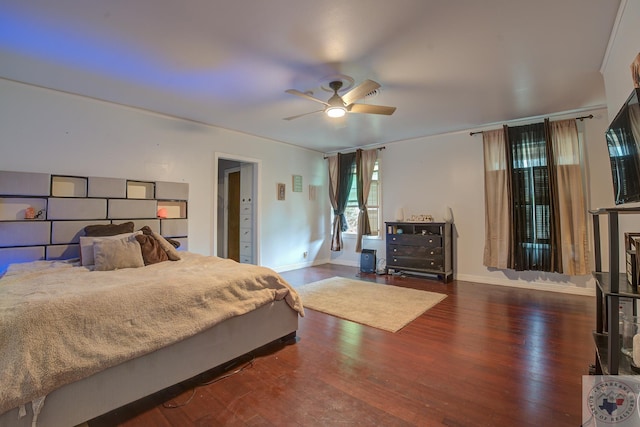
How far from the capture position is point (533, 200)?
431 centimetres

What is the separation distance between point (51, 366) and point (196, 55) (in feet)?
8.29

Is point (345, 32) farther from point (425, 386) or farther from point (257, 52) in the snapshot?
point (425, 386)

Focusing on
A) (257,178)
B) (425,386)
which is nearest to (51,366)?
(425,386)

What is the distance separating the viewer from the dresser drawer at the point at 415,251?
4.93 meters

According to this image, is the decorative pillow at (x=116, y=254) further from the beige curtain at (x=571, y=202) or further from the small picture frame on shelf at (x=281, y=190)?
the beige curtain at (x=571, y=202)

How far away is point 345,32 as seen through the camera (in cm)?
232

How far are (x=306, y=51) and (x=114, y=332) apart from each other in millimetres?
2536

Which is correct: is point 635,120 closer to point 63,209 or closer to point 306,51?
point 306,51

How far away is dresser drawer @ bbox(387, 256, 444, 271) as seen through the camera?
489 cm

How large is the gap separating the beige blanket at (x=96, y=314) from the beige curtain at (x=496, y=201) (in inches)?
149

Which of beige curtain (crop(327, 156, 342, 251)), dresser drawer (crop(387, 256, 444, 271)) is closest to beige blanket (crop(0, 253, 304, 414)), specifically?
dresser drawer (crop(387, 256, 444, 271))

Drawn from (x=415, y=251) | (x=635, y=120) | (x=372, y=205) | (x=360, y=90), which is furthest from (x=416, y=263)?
(x=635, y=120)

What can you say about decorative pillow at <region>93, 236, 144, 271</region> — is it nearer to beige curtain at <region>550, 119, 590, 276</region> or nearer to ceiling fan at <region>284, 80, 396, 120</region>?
ceiling fan at <region>284, 80, 396, 120</region>

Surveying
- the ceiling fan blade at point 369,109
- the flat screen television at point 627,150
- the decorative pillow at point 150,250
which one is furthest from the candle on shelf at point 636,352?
the decorative pillow at point 150,250
